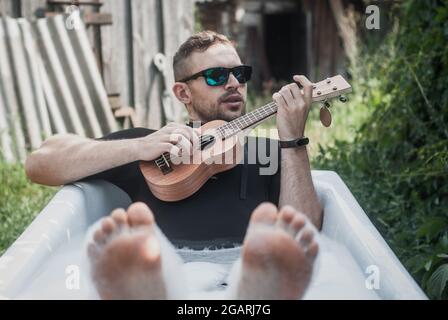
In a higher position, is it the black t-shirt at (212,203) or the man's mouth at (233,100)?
the man's mouth at (233,100)

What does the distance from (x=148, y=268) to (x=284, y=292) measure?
0.29 meters

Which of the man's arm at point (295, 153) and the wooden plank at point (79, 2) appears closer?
the man's arm at point (295, 153)

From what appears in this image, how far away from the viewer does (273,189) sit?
235 cm

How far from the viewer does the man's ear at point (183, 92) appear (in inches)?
99.8

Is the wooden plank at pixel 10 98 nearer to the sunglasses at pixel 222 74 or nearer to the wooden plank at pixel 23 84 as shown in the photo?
the wooden plank at pixel 23 84

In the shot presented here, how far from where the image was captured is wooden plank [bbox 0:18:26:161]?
4.92 m

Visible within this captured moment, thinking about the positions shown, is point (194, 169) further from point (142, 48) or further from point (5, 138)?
point (142, 48)

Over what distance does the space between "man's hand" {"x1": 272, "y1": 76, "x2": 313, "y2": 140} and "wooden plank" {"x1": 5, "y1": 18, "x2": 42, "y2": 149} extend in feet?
10.5

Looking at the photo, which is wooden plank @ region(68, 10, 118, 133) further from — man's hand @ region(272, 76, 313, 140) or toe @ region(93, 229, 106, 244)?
toe @ region(93, 229, 106, 244)

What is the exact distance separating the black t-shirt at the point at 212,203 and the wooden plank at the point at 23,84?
9.12ft

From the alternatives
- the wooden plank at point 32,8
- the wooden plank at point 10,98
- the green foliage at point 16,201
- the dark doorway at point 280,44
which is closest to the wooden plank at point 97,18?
the wooden plank at point 32,8

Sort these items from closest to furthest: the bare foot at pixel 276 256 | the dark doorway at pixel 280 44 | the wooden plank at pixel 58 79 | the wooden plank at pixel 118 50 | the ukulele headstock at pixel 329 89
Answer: the bare foot at pixel 276 256
the ukulele headstock at pixel 329 89
the wooden plank at pixel 58 79
the wooden plank at pixel 118 50
the dark doorway at pixel 280 44

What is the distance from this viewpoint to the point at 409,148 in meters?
3.80

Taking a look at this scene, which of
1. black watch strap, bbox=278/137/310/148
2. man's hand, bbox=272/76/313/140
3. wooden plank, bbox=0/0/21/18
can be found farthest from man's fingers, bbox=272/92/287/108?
wooden plank, bbox=0/0/21/18
